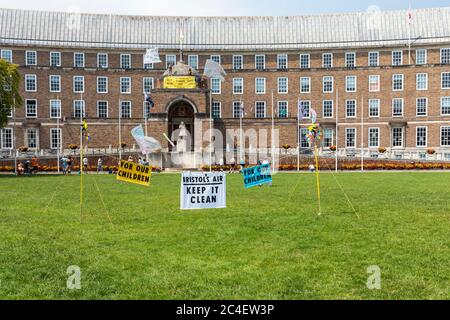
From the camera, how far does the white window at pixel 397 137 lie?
73.5 m

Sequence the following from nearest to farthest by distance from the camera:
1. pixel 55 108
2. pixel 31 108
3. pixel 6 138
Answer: pixel 6 138 → pixel 31 108 → pixel 55 108

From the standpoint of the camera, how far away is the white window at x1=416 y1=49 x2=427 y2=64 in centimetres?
7622

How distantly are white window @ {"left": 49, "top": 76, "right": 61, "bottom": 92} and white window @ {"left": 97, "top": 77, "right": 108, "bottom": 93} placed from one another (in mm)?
5091

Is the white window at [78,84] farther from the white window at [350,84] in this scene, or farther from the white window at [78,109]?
the white window at [350,84]

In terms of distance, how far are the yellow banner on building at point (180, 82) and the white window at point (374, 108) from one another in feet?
81.6

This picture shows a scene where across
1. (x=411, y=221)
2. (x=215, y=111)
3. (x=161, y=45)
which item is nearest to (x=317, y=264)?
(x=411, y=221)

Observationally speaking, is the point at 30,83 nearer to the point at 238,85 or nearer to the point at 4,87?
the point at 4,87

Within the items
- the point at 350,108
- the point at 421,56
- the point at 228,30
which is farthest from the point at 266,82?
the point at 421,56

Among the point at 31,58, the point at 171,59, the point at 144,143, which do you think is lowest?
the point at 144,143

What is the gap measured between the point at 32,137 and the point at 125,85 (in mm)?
14123

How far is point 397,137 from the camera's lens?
73.8 metres

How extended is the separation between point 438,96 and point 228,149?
100 feet

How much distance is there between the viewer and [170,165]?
58.6 metres
